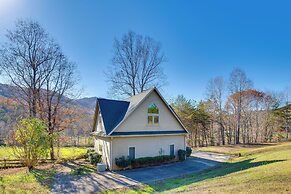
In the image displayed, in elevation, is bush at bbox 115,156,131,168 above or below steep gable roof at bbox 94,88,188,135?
below

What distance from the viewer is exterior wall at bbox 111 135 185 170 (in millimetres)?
15727

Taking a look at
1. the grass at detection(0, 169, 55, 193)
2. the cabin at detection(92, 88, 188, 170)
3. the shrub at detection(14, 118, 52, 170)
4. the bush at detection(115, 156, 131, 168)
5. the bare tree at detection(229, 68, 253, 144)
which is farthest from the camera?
the bare tree at detection(229, 68, 253, 144)

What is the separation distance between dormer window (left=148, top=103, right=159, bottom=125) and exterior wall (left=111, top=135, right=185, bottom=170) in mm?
1357

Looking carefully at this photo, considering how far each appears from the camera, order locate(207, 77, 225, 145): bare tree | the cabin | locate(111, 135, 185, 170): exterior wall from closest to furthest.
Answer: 1. locate(111, 135, 185, 170): exterior wall
2. the cabin
3. locate(207, 77, 225, 145): bare tree

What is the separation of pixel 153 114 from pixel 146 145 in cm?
275

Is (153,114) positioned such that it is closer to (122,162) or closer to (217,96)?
(122,162)

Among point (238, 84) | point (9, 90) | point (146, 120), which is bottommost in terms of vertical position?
point (146, 120)

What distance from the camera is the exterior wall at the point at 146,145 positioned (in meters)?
15.7

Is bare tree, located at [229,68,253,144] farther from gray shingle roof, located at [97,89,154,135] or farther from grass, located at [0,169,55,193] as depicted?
grass, located at [0,169,55,193]

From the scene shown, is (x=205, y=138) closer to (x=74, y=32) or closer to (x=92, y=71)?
(x=92, y=71)

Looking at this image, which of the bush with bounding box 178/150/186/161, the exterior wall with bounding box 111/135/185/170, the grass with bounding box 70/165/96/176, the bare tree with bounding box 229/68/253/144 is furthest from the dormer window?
the bare tree with bounding box 229/68/253/144

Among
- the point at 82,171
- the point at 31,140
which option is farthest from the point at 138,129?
the point at 31,140

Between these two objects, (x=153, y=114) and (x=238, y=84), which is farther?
(x=238, y=84)

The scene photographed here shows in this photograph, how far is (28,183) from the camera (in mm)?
11508
